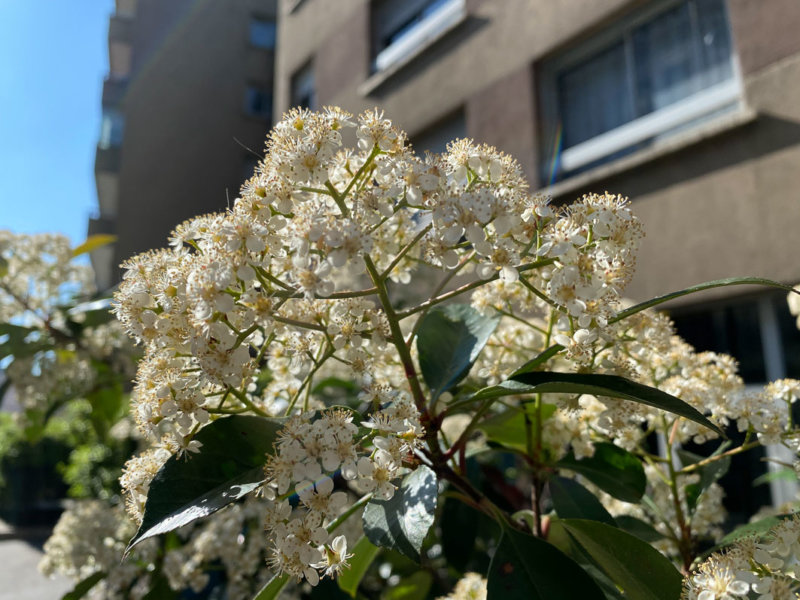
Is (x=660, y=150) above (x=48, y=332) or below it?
above

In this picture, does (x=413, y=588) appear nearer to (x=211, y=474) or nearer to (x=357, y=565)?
(x=357, y=565)

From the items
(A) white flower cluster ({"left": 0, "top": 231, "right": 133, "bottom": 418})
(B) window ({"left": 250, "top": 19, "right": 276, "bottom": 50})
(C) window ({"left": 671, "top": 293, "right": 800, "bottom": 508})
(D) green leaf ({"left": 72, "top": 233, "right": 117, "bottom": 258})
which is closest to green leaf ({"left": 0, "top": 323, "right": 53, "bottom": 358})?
(A) white flower cluster ({"left": 0, "top": 231, "right": 133, "bottom": 418})

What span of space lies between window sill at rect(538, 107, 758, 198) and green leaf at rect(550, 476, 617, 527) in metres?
2.74

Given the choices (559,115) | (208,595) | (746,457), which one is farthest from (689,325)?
(208,595)

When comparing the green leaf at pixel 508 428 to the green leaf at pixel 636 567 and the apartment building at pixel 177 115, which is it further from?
the apartment building at pixel 177 115

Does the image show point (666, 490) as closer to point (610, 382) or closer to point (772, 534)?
point (772, 534)

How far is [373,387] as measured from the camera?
0.93 m

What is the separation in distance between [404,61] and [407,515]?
20.7ft

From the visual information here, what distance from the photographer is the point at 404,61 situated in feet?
21.2

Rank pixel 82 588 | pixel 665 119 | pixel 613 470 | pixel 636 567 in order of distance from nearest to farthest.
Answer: pixel 636 567 < pixel 613 470 < pixel 82 588 < pixel 665 119

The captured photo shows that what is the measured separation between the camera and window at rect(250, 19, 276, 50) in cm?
1438

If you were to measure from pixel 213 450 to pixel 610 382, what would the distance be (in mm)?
504

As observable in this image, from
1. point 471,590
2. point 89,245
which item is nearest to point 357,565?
point 471,590

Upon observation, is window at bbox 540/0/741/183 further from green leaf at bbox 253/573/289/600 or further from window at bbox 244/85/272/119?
window at bbox 244/85/272/119
